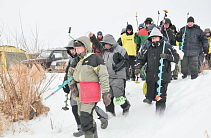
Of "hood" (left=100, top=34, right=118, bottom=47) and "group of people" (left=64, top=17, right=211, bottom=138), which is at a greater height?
"hood" (left=100, top=34, right=118, bottom=47)

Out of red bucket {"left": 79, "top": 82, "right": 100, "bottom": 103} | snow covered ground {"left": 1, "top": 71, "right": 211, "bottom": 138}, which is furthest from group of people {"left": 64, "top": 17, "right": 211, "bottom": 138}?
snow covered ground {"left": 1, "top": 71, "right": 211, "bottom": 138}

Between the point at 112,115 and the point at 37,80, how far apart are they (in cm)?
190

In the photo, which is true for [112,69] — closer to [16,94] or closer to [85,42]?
[85,42]

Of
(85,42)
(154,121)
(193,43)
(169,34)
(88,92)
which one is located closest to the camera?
(88,92)

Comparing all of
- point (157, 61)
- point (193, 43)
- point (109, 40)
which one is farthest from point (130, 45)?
point (157, 61)

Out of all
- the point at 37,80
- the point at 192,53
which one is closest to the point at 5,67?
the point at 37,80

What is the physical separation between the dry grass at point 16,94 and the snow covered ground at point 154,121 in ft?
0.96

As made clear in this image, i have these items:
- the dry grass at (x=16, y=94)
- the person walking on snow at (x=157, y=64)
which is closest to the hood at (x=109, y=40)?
the person walking on snow at (x=157, y=64)

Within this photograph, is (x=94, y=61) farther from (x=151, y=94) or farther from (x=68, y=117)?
(x=68, y=117)

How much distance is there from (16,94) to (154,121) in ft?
9.43

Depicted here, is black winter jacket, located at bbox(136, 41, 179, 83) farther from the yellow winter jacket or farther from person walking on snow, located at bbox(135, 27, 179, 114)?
the yellow winter jacket

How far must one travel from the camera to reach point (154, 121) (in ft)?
12.6

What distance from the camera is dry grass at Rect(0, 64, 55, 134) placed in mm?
4074

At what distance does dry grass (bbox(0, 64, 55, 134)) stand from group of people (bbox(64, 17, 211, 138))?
3.26 ft
